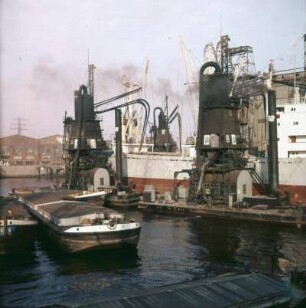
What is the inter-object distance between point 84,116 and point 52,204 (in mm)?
32983

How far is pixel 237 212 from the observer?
4784cm

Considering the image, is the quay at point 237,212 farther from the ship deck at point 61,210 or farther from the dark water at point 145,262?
the ship deck at point 61,210

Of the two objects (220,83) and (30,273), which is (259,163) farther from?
(30,273)

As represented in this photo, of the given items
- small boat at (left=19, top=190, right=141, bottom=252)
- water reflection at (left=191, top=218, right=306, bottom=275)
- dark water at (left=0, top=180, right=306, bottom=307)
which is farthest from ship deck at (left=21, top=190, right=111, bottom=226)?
water reflection at (left=191, top=218, right=306, bottom=275)

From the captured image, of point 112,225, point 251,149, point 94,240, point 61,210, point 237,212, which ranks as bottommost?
point 237,212

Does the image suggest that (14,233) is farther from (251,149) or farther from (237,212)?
(251,149)

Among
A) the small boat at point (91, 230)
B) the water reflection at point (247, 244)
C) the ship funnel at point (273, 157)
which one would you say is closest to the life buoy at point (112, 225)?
the small boat at point (91, 230)

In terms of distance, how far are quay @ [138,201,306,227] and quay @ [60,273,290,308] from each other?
24.8 meters

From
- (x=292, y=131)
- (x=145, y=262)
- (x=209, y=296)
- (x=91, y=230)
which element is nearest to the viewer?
(x=209, y=296)

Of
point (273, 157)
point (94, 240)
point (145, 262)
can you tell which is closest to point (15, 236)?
point (94, 240)

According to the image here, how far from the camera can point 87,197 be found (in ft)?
181

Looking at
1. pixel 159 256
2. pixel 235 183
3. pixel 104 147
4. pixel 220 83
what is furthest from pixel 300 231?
pixel 104 147

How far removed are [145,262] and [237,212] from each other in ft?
66.1

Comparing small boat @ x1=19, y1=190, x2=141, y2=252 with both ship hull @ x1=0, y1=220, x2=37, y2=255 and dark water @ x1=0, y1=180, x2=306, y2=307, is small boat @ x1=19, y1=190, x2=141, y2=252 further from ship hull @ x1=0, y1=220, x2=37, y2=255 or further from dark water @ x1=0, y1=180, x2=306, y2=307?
ship hull @ x1=0, y1=220, x2=37, y2=255
